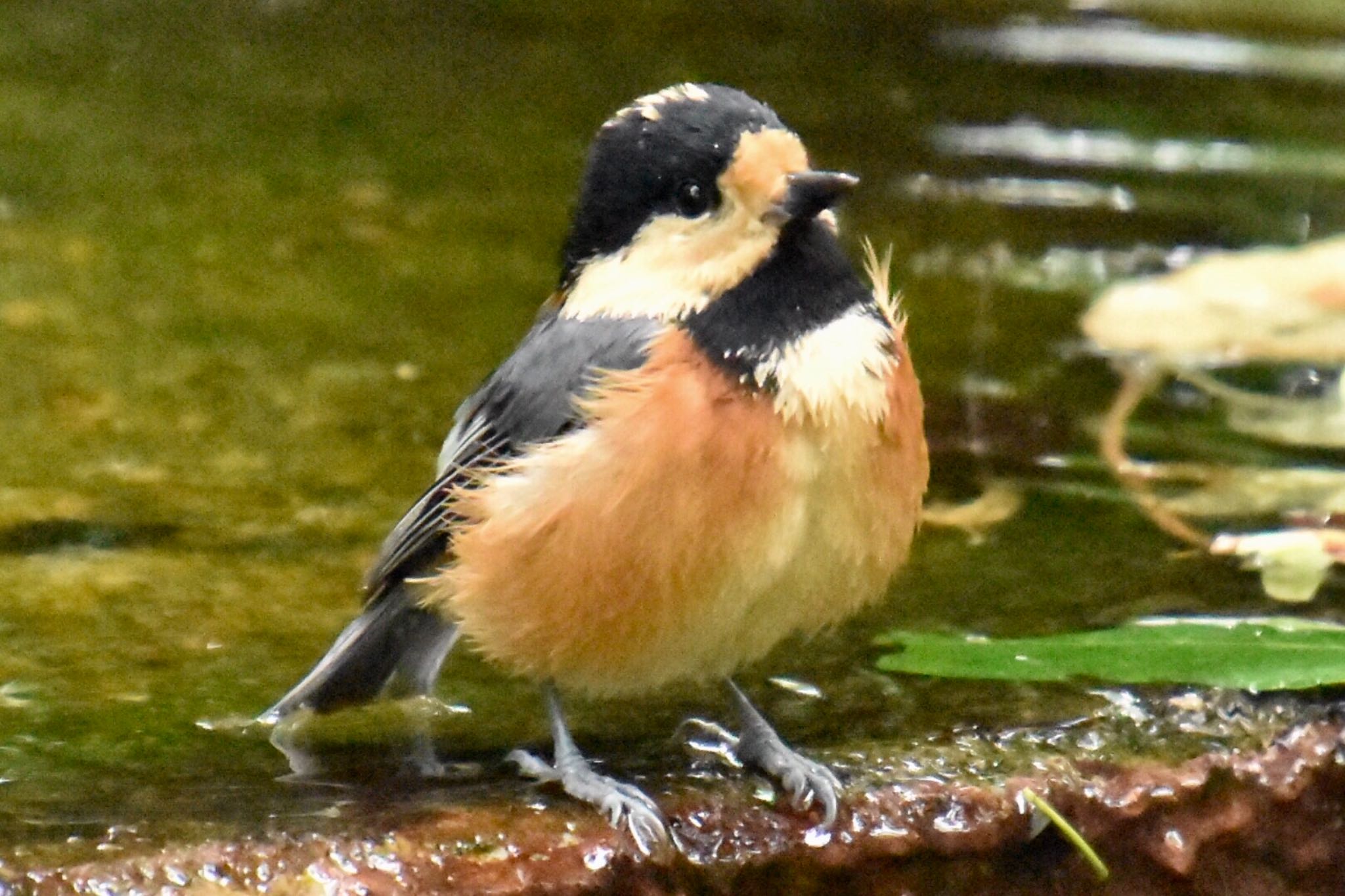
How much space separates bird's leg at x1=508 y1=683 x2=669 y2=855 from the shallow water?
0.24ft

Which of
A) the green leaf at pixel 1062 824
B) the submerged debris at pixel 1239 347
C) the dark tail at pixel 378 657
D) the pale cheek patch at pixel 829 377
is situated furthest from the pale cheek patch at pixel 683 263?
the submerged debris at pixel 1239 347

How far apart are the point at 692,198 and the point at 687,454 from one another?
342mm

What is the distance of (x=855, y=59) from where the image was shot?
21.2ft

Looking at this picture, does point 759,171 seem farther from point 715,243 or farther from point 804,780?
point 804,780

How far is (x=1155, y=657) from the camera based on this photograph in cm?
267

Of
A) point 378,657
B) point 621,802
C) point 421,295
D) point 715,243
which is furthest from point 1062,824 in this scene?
point 421,295

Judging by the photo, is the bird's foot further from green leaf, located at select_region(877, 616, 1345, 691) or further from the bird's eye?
the bird's eye

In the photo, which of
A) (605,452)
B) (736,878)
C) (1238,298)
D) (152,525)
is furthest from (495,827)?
(1238,298)

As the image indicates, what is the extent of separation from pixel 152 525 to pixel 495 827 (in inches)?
47.5

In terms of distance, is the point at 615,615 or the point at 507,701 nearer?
the point at 615,615

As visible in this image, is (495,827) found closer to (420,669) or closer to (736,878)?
(736,878)

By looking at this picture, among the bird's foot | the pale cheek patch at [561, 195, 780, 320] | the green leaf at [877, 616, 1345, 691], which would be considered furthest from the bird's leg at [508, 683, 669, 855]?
the pale cheek patch at [561, 195, 780, 320]

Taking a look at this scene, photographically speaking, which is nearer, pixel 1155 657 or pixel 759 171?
pixel 759 171

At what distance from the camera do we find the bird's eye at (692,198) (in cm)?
255
